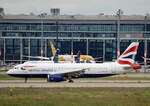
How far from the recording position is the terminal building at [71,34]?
143375 mm

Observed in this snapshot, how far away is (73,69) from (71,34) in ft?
283

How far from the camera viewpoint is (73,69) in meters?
66.1

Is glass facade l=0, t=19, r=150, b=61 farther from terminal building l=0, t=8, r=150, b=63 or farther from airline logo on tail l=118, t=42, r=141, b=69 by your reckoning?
airline logo on tail l=118, t=42, r=141, b=69

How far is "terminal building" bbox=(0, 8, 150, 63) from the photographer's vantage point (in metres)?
143

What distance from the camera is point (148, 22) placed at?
148375mm

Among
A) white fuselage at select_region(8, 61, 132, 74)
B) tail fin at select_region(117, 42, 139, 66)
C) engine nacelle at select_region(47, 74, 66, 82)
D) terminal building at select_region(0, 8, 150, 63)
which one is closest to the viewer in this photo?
engine nacelle at select_region(47, 74, 66, 82)

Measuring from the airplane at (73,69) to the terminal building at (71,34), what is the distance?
75356mm

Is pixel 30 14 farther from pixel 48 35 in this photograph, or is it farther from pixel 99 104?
pixel 99 104

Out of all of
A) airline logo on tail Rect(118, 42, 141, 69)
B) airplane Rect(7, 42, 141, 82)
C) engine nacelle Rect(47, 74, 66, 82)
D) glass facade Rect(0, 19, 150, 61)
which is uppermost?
glass facade Rect(0, 19, 150, 61)

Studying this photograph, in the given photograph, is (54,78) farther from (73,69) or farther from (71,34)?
(71,34)

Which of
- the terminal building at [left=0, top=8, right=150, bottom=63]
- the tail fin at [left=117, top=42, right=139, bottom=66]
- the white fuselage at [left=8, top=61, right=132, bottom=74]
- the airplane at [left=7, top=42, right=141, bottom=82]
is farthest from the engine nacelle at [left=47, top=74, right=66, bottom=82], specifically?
the terminal building at [left=0, top=8, right=150, bottom=63]

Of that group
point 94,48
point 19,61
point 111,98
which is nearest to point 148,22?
point 94,48

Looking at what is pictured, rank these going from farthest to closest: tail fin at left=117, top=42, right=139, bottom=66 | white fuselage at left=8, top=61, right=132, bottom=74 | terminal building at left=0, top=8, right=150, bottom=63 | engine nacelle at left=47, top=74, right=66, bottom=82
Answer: terminal building at left=0, top=8, right=150, bottom=63 < tail fin at left=117, top=42, right=139, bottom=66 < white fuselage at left=8, top=61, right=132, bottom=74 < engine nacelle at left=47, top=74, right=66, bottom=82

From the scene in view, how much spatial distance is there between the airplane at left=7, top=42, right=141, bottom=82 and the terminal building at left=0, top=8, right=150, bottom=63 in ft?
247
